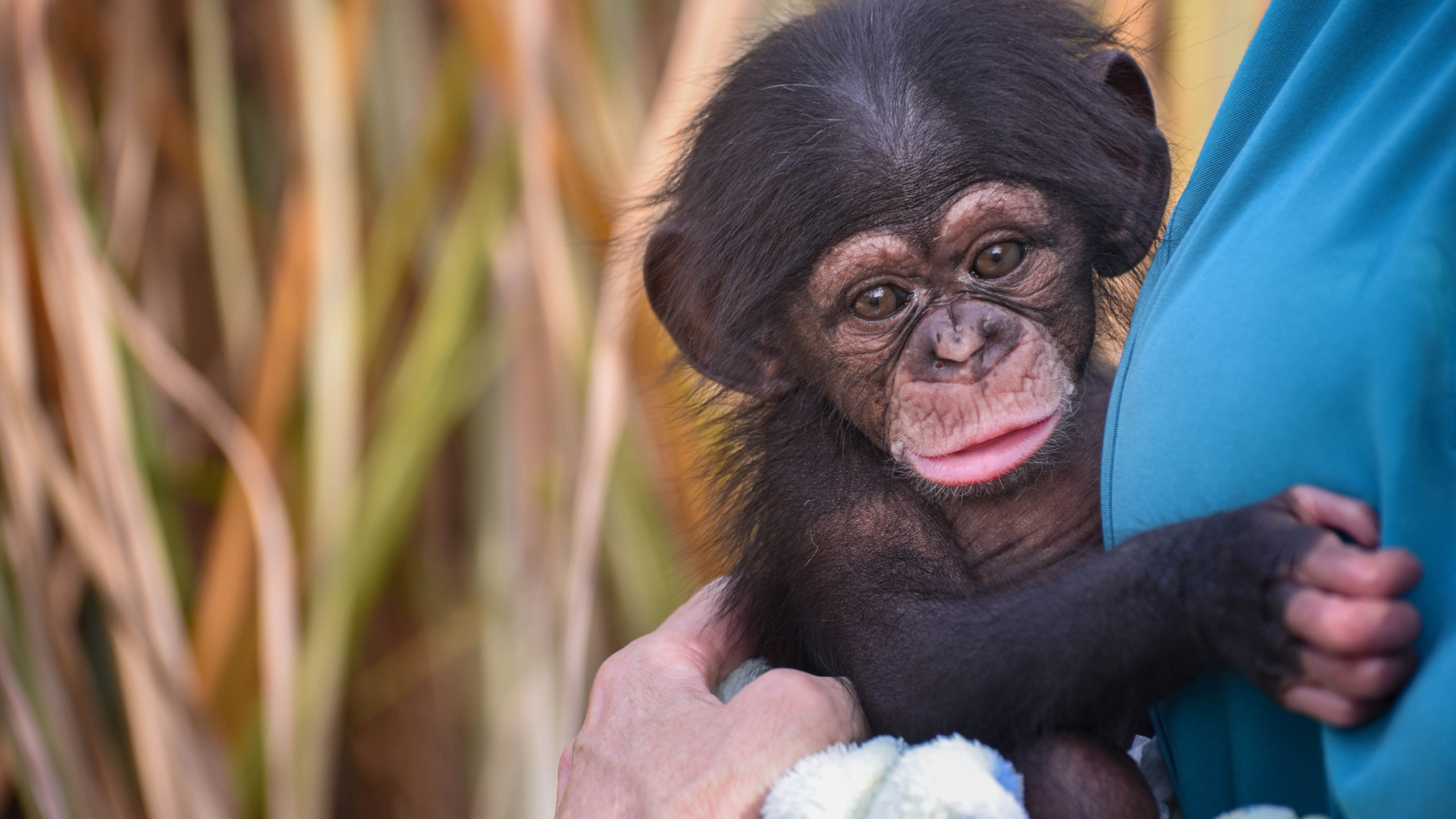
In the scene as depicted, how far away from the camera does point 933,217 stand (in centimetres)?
115

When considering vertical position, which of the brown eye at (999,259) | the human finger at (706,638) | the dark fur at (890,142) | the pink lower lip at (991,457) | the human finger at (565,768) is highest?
the dark fur at (890,142)

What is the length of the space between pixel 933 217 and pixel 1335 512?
57cm

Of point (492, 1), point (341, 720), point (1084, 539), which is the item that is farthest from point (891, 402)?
point (341, 720)

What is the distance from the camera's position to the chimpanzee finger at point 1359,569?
2.00ft

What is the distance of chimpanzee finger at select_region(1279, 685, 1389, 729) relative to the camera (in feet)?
2.05

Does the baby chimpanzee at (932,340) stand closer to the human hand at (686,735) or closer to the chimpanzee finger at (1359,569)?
the human hand at (686,735)

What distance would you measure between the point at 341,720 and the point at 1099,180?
230 cm

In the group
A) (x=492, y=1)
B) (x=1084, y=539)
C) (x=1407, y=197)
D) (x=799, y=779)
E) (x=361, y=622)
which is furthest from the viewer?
(x=361, y=622)

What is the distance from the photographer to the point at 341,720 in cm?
272

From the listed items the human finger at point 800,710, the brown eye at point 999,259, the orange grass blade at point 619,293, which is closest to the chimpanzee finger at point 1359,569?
the human finger at point 800,710

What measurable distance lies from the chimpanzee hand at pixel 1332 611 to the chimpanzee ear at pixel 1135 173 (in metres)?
0.58

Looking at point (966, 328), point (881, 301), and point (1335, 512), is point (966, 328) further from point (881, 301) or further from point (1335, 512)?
point (1335, 512)

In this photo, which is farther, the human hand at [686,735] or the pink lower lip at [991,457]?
the pink lower lip at [991,457]

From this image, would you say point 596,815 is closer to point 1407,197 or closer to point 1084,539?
point 1084,539
